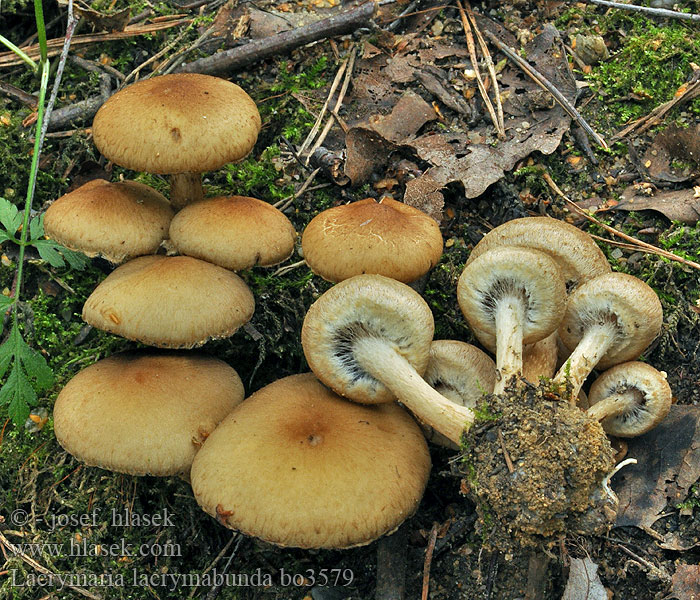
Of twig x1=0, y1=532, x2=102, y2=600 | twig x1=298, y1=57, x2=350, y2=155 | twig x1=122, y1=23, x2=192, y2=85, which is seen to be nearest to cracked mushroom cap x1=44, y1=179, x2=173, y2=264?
twig x1=298, y1=57, x2=350, y2=155

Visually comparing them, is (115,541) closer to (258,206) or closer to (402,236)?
(258,206)

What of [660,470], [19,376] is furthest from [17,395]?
[660,470]

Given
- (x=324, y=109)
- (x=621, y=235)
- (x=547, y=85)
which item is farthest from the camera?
(x=324, y=109)

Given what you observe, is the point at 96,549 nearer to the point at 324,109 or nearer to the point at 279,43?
the point at 324,109

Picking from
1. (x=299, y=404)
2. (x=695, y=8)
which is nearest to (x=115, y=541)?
(x=299, y=404)

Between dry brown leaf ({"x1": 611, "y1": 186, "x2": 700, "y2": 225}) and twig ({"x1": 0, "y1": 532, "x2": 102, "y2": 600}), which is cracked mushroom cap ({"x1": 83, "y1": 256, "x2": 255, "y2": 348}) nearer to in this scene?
twig ({"x1": 0, "y1": 532, "x2": 102, "y2": 600})
